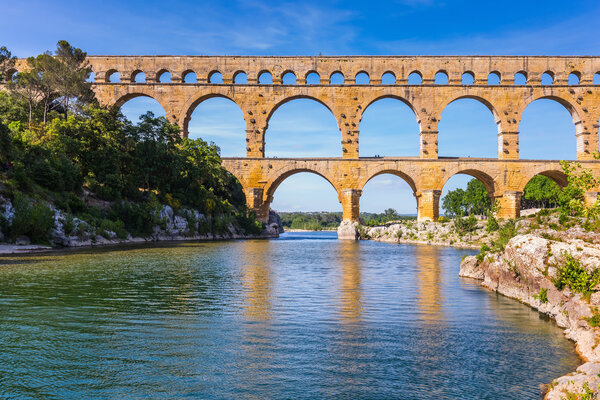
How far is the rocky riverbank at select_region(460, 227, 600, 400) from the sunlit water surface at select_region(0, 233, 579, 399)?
12.8 inches

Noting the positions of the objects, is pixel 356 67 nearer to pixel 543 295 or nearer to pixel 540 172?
pixel 540 172

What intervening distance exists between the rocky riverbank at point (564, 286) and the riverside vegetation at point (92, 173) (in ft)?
62.1

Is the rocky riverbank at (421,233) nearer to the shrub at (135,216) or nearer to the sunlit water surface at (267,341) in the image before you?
the shrub at (135,216)

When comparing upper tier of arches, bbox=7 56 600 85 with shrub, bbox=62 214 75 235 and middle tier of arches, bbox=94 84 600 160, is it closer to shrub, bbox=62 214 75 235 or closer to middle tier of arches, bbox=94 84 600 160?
middle tier of arches, bbox=94 84 600 160

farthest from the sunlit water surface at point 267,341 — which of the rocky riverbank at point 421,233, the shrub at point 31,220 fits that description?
the rocky riverbank at point 421,233

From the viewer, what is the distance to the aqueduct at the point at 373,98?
37.8 m

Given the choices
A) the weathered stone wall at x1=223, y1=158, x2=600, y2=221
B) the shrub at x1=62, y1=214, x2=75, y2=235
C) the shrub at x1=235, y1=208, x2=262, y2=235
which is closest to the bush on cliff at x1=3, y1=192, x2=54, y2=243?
the shrub at x1=62, y1=214, x2=75, y2=235

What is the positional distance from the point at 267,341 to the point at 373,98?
34.6 m

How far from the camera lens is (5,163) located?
72.9ft

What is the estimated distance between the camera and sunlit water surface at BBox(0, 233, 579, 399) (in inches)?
188

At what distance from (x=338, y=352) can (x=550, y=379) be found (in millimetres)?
2424

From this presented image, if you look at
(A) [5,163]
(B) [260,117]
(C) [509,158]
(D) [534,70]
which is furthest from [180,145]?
(D) [534,70]

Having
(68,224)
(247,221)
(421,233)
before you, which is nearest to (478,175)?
(421,233)

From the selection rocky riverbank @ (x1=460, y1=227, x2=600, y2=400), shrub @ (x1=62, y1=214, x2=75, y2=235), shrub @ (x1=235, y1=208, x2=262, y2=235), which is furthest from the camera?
shrub @ (x1=235, y1=208, x2=262, y2=235)
